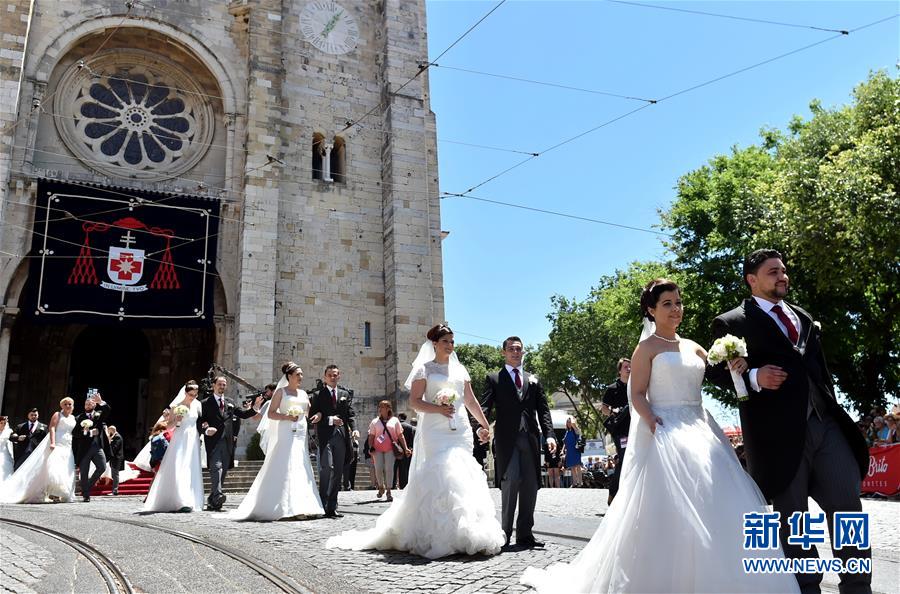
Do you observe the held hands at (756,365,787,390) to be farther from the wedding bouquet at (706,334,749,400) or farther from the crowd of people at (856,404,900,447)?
the crowd of people at (856,404,900,447)

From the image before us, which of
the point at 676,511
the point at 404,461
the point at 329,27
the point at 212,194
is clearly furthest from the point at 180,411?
the point at 329,27

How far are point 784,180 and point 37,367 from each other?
2274 cm

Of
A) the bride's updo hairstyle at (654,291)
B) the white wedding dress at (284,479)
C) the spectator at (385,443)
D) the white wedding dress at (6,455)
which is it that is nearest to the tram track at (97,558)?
the white wedding dress at (284,479)

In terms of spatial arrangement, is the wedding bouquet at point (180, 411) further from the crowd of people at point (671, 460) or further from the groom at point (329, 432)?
the crowd of people at point (671, 460)

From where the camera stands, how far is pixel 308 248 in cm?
2183

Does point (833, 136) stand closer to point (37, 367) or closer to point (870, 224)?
point (870, 224)

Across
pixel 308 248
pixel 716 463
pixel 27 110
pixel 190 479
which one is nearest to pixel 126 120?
pixel 27 110

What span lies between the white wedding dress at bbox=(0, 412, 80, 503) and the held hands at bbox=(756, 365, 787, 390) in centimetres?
1214

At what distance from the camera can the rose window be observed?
21250mm

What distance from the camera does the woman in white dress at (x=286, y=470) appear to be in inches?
335

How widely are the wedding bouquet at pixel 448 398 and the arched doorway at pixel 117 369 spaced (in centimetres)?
2108

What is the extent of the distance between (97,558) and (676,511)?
4.36 metres

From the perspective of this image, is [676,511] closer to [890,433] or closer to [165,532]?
[165,532]

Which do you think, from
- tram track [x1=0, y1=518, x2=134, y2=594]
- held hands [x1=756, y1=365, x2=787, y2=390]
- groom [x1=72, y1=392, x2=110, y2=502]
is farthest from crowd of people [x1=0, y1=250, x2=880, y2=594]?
groom [x1=72, y1=392, x2=110, y2=502]
